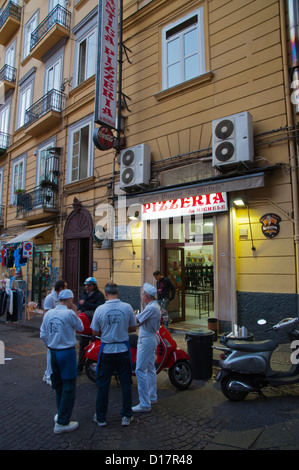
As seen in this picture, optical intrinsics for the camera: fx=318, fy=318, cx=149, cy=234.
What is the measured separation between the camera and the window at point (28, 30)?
17.2 metres

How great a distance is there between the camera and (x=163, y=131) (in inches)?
381

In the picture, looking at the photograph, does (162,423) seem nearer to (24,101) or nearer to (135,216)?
(135,216)

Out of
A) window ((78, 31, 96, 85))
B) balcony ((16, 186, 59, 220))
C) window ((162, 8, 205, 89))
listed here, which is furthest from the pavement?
window ((78, 31, 96, 85))

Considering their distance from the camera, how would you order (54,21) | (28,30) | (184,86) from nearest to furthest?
(184,86) → (54,21) → (28,30)

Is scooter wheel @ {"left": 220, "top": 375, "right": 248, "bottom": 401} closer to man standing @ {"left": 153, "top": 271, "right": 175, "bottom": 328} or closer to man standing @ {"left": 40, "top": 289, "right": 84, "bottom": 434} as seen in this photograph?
man standing @ {"left": 40, "top": 289, "right": 84, "bottom": 434}

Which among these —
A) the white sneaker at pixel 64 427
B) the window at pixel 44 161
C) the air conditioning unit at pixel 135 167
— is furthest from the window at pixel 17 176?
the white sneaker at pixel 64 427

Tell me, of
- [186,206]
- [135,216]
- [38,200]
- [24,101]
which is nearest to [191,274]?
[135,216]

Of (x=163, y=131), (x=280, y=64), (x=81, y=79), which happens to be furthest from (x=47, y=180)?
(x=280, y=64)

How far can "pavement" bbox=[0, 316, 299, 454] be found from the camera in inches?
132

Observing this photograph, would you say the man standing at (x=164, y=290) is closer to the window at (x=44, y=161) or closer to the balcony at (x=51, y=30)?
the window at (x=44, y=161)

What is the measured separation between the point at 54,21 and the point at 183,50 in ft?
26.3

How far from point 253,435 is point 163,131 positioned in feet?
26.9

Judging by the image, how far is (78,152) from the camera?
13.2m

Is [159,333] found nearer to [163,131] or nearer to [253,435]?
[253,435]
